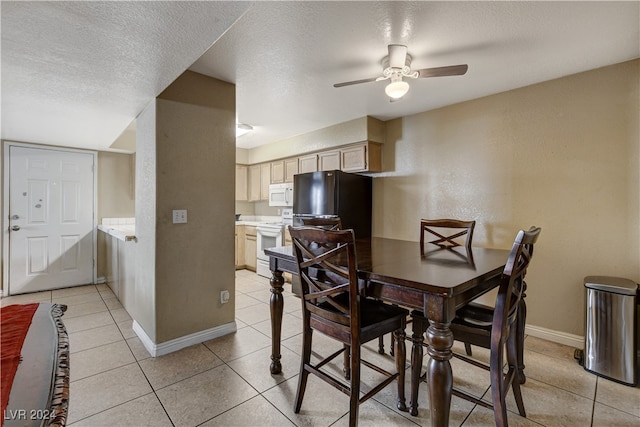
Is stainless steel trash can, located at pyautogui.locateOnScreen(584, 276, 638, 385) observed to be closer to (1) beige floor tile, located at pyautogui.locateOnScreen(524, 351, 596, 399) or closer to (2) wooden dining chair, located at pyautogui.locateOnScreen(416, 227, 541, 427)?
(1) beige floor tile, located at pyautogui.locateOnScreen(524, 351, 596, 399)

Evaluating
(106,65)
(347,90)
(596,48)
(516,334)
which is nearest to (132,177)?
(106,65)

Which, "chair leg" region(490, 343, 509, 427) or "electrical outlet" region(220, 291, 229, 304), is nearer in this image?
"chair leg" region(490, 343, 509, 427)

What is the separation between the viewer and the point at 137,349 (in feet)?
7.86

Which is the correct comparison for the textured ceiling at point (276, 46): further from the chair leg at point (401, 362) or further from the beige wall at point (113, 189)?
the chair leg at point (401, 362)

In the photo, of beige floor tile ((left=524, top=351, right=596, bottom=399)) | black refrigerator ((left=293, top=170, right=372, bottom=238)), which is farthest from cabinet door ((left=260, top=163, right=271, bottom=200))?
beige floor tile ((left=524, top=351, right=596, bottom=399))

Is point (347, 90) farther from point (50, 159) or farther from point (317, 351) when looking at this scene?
point (50, 159)

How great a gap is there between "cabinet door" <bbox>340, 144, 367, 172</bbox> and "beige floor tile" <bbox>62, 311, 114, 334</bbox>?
3.21m

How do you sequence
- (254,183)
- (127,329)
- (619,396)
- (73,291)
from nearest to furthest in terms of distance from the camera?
(619,396)
(127,329)
(73,291)
(254,183)

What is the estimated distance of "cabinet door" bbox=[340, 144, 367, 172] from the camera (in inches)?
149

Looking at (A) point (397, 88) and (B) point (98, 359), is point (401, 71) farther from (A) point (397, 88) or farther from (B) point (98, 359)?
(B) point (98, 359)

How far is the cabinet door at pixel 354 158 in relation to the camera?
12.4 ft

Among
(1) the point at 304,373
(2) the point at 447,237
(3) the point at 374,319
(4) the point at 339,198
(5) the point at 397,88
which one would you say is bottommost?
(1) the point at 304,373

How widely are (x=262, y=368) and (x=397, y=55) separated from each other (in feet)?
8.09

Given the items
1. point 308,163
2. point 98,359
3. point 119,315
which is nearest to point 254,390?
point 98,359
